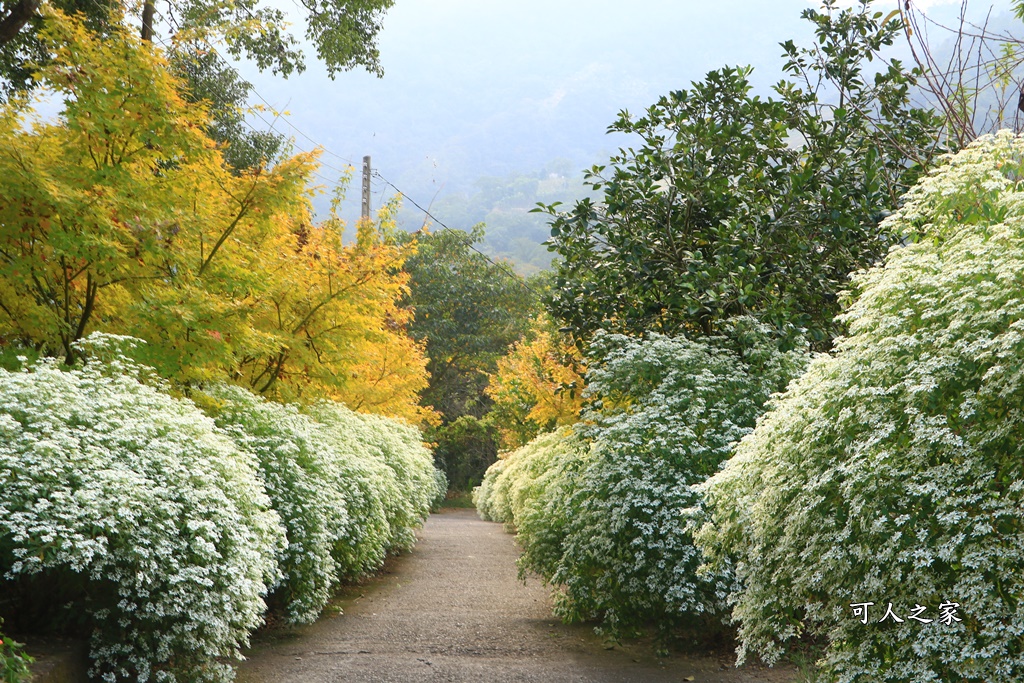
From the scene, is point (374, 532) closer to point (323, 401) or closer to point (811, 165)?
point (323, 401)

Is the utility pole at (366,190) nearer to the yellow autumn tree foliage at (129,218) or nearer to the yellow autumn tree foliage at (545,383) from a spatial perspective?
the yellow autumn tree foliage at (545,383)

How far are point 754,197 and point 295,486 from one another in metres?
4.81

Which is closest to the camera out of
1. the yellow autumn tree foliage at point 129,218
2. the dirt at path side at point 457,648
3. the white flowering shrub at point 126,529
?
the white flowering shrub at point 126,529

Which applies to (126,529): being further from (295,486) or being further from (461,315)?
(461,315)

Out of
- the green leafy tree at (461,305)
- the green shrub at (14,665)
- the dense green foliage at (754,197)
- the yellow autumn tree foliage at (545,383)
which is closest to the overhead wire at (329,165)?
the green leafy tree at (461,305)

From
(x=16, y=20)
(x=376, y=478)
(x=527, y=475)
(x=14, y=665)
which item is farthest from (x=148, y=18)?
(x=14, y=665)

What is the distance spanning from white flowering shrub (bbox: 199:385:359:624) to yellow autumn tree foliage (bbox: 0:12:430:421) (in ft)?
1.68

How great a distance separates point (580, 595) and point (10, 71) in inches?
379

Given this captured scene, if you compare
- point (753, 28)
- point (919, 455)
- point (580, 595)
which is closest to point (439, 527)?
point (580, 595)

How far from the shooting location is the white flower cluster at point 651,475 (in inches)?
231

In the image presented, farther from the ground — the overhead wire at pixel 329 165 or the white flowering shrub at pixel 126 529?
the overhead wire at pixel 329 165

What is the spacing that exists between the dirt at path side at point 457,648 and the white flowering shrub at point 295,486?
0.41m

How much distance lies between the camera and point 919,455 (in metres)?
3.46

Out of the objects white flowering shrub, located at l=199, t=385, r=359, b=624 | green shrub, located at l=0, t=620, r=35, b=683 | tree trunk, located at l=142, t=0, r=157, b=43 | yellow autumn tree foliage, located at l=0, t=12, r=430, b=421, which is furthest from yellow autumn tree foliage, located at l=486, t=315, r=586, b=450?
tree trunk, located at l=142, t=0, r=157, b=43
